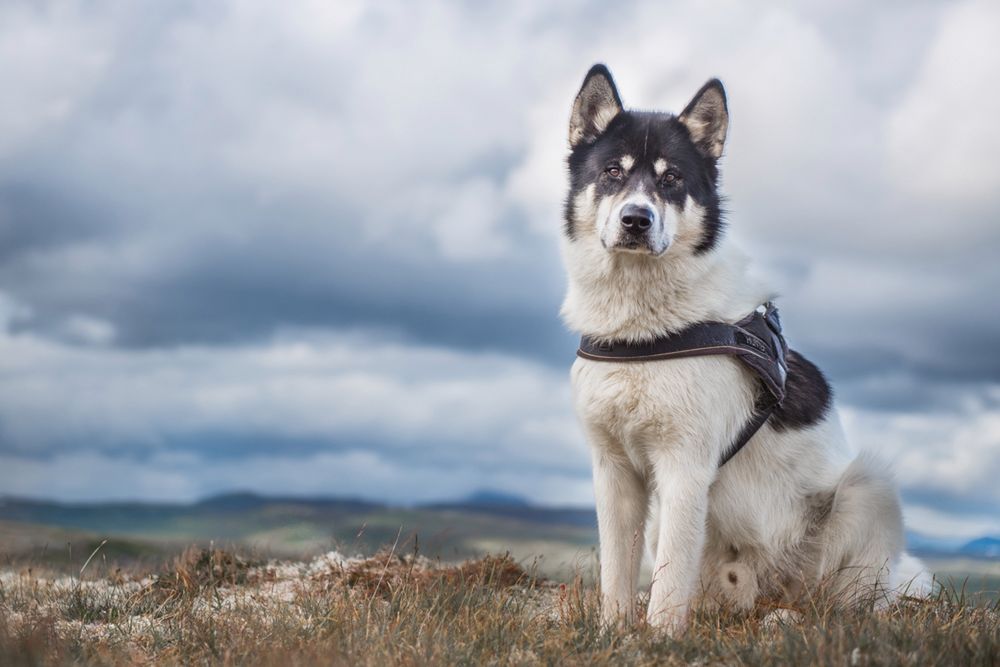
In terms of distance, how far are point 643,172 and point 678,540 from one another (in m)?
1.98

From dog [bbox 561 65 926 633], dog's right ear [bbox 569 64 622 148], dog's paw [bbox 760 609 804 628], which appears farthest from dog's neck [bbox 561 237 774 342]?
dog's paw [bbox 760 609 804 628]

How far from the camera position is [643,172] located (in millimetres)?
5180

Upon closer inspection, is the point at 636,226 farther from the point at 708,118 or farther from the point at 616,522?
the point at 616,522

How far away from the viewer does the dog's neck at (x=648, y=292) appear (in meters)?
5.23

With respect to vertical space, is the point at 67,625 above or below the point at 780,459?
below

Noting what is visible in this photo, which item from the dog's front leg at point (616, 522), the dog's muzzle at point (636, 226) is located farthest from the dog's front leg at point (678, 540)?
the dog's muzzle at point (636, 226)

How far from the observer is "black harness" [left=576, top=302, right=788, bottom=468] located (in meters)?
5.16

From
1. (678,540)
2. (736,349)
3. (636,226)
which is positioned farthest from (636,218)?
(678,540)

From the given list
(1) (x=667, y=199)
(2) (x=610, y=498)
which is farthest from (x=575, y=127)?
(2) (x=610, y=498)

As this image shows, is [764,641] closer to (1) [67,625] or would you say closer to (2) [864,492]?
(2) [864,492]

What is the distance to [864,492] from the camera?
5562 mm

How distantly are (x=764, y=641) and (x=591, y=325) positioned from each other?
1.89 meters

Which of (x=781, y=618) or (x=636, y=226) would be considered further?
(x=781, y=618)

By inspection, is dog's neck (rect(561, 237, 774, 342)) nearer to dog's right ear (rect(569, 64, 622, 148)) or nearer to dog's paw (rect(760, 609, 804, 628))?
dog's right ear (rect(569, 64, 622, 148))
